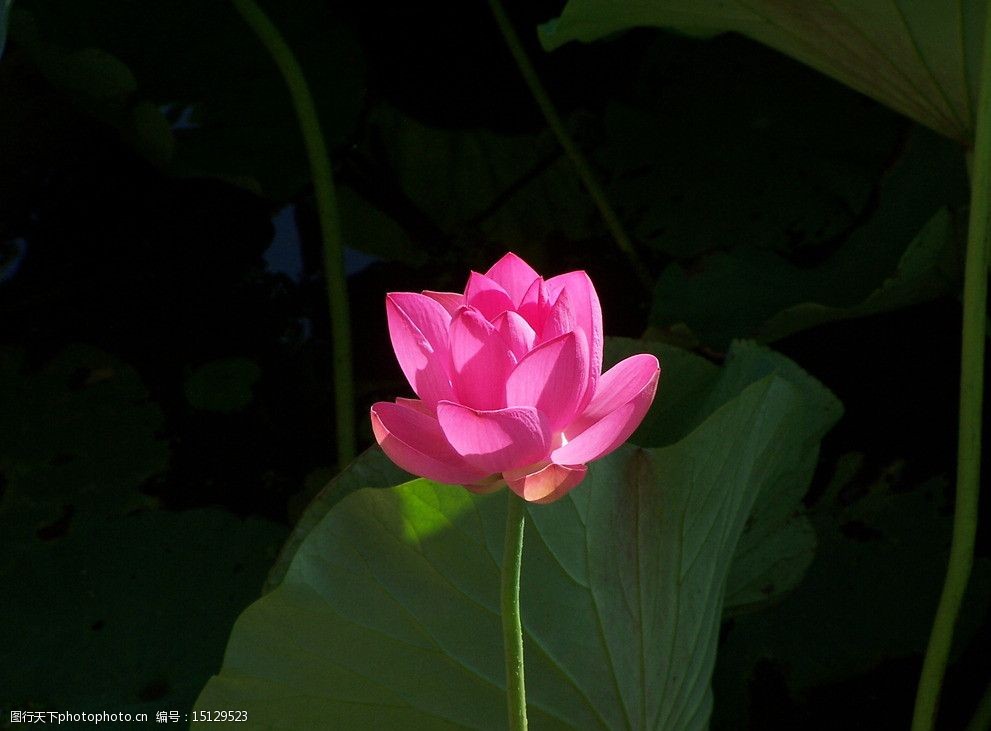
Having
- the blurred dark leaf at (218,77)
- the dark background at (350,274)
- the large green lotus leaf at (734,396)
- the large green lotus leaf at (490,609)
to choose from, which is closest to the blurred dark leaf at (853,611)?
the dark background at (350,274)

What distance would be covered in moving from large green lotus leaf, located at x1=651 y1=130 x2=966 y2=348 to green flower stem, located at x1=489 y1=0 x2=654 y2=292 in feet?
0.30

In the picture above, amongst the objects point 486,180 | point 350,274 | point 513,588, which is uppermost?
point 486,180

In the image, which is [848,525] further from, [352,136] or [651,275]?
[352,136]

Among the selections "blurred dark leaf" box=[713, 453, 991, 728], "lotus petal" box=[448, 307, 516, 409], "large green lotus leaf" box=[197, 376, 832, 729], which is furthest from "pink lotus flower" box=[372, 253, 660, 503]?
"blurred dark leaf" box=[713, 453, 991, 728]

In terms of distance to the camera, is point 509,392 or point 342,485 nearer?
point 509,392

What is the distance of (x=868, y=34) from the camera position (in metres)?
0.72

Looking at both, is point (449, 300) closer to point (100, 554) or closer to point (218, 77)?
point (100, 554)

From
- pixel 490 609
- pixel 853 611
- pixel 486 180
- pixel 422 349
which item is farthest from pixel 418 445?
pixel 486 180

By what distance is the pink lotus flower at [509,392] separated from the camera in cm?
33

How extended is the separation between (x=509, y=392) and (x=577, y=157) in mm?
771

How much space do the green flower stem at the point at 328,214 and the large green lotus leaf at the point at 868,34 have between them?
0.25 meters

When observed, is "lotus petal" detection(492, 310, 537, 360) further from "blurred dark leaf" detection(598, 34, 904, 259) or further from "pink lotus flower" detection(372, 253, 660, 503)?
"blurred dark leaf" detection(598, 34, 904, 259)

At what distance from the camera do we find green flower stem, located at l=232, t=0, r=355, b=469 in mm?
856

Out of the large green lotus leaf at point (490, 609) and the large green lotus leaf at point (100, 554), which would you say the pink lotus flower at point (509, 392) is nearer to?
the large green lotus leaf at point (490, 609)
